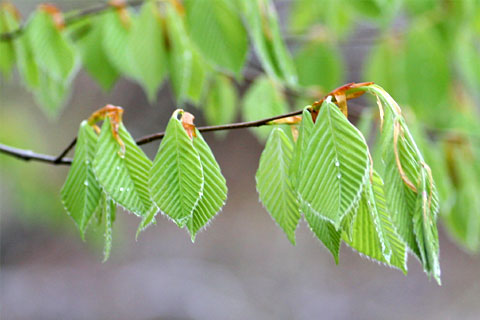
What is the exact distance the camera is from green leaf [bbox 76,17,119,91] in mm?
1283

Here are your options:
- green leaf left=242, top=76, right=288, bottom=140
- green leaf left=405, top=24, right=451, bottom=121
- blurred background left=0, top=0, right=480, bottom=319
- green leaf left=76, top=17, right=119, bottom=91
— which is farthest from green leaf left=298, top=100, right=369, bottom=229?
blurred background left=0, top=0, right=480, bottom=319

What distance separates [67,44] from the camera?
3.78ft

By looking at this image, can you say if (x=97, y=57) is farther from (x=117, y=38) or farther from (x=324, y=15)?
(x=324, y=15)

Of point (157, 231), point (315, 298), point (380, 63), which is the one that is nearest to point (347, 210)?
point (380, 63)

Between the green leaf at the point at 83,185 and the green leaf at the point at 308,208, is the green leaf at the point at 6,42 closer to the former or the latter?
the green leaf at the point at 83,185

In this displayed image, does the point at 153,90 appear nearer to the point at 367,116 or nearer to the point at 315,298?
the point at 367,116

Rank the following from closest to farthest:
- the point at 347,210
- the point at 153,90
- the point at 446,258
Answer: the point at 347,210, the point at 153,90, the point at 446,258

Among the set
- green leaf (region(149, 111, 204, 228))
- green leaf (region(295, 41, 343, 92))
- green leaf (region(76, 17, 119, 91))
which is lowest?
green leaf (region(295, 41, 343, 92))

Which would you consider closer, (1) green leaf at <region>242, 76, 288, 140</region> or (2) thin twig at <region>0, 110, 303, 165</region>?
(2) thin twig at <region>0, 110, 303, 165</region>

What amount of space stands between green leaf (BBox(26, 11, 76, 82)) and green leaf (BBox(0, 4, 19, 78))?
0.20 ft

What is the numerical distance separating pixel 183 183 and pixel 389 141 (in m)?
0.21

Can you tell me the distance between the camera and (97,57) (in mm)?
1286

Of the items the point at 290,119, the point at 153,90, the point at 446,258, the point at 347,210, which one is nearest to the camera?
the point at 347,210

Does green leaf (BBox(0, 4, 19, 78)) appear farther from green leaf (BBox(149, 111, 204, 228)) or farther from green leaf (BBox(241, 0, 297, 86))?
green leaf (BBox(149, 111, 204, 228))
